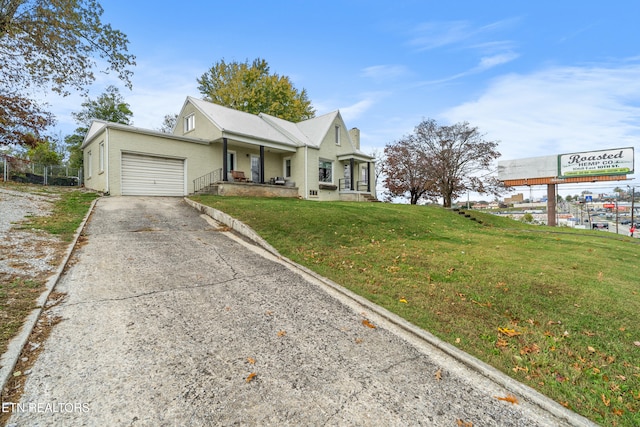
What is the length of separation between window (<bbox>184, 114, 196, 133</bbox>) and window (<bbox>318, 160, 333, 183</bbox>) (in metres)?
8.98

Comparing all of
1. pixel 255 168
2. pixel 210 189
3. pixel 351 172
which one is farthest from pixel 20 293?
pixel 351 172

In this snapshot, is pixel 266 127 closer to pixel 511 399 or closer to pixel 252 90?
pixel 252 90

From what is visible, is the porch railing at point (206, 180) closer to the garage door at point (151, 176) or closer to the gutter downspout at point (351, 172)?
the garage door at point (151, 176)

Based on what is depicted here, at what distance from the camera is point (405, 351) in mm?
3027

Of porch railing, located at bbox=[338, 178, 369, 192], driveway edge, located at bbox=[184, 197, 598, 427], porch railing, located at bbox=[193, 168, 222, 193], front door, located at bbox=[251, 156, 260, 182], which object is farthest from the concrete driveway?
porch railing, located at bbox=[338, 178, 369, 192]

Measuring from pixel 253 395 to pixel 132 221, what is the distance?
8127mm

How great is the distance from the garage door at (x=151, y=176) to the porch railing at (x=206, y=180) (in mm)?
755

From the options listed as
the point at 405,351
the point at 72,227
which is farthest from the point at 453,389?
the point at 72,227

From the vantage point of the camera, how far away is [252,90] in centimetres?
2906

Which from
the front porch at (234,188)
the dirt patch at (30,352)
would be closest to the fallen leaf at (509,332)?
the dirt patch at (30,352)

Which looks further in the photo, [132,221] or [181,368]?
[132,221]

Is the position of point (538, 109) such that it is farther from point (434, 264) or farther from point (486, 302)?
point (486, 302)

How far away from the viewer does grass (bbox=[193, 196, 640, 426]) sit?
2664mm

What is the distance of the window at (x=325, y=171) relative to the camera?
2166 centimetres
